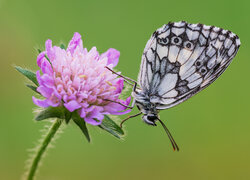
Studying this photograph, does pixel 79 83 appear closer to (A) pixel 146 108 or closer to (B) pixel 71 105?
(B) pixel 71 105

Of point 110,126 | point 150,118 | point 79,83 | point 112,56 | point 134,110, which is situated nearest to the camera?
point 79,83

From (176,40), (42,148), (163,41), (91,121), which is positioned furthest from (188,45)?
(42,148)

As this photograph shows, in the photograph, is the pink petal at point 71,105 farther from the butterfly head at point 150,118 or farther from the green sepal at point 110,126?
the butterfly head at point 150,118

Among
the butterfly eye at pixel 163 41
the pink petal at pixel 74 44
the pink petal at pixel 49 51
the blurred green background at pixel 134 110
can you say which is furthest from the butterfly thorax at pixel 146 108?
the blurred green background at pixel 134 110

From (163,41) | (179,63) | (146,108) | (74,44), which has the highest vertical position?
(163,41)

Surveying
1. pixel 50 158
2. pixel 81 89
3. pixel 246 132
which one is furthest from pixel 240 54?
pixel 81 89

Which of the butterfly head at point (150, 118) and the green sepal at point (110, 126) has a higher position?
the butterfly head at point (150, 118)

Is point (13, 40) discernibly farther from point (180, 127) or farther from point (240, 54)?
point (240, 54)
